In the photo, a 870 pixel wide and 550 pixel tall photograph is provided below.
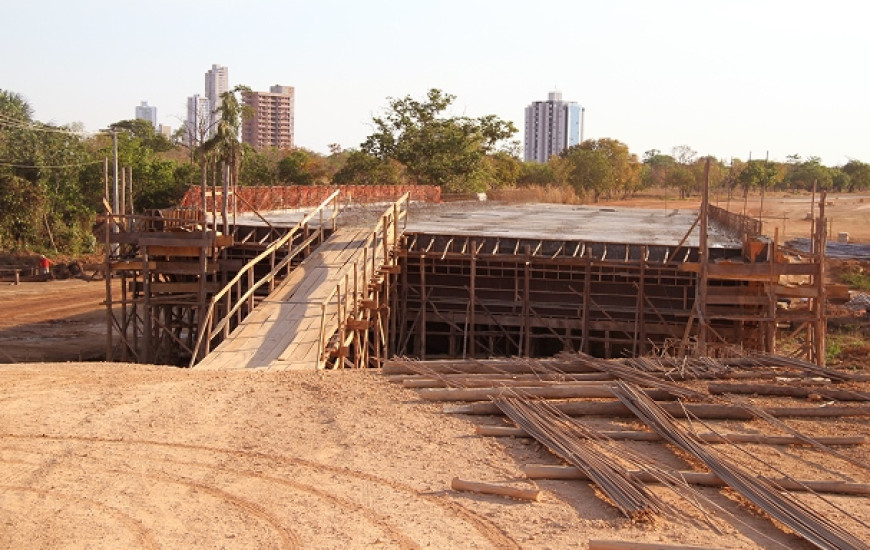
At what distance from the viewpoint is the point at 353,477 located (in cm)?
930

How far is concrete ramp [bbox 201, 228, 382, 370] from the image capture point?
1574cm

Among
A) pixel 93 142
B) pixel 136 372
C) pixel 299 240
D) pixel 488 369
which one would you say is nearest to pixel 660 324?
pixel 299 240

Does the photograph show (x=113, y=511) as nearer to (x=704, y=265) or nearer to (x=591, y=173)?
(x=704, y=265)

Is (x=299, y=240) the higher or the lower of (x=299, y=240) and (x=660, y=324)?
the higher

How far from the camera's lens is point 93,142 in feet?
213

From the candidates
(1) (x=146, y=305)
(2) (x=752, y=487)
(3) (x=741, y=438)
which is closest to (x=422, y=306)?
(1) (x=146, y=305)

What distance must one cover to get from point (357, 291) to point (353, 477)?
944 centimetres

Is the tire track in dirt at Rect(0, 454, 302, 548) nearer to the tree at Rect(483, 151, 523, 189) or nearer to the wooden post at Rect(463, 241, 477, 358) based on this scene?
the wooden post at Rect(463, 241, 477, 358)

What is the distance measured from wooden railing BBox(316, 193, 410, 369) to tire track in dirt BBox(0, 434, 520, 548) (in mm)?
5297

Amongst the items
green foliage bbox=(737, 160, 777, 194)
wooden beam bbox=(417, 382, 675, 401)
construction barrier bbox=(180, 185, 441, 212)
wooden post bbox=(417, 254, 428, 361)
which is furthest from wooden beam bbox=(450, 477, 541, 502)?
green foliage bbox=(737, 160, 777, 194)

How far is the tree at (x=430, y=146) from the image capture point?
176ft

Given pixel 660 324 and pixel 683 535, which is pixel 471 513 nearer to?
pixel 683 535

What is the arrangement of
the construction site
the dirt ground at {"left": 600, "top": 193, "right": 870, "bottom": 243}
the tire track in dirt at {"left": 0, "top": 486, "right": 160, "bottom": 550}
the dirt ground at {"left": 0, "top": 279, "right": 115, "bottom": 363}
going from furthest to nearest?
the dirt ground at {"left": 600, "top": 193, "right": 870, "bottom": 243}, the dirt ground at {"left": 0, "top": 279, "right": 115, "bottom": 363}, the construction site, the tire track in dirt at {"left": 0, "top": 486, "right": 160, "bottom": 550}

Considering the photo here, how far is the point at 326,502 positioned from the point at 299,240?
55.1 feet
